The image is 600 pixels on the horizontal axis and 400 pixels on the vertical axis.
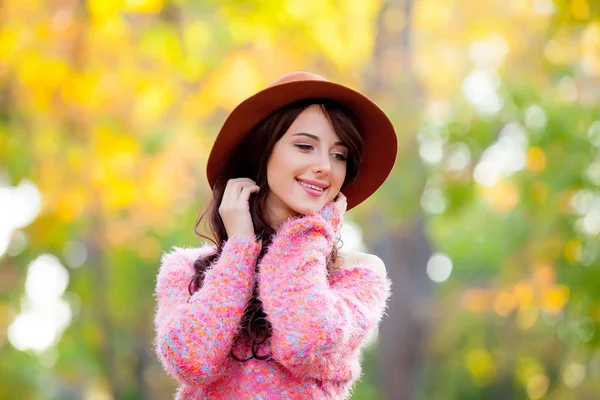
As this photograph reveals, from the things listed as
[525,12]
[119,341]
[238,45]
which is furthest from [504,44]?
[119,341]

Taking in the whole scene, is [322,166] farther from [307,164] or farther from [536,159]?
[536,159]

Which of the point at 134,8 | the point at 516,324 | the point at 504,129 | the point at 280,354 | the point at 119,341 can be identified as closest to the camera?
the point at 280,354

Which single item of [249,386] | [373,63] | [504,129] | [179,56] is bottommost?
[249,386]

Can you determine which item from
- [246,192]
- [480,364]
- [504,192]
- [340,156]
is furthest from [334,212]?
[480,364]

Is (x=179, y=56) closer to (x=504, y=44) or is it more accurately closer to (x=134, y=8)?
(x=134, y=8)

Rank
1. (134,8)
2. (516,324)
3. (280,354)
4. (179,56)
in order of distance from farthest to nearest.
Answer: (516,324)
(179,56)
(134,8)
(280,354)

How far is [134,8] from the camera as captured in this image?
35.6ft

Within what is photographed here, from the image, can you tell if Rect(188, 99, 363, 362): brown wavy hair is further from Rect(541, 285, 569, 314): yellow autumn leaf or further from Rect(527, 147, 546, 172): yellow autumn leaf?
Rect(541, 285, 569, 314): yellow autumn leaf

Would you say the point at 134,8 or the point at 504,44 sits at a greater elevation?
the point at 134,8

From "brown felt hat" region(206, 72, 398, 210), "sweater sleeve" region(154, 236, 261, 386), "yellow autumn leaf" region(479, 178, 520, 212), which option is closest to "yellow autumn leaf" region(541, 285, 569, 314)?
"yellow autumn leaf" region(479, 178, 520, 212)

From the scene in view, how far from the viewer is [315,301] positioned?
2672 millimetres

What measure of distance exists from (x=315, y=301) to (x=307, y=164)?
421 mm

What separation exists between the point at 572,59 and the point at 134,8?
4.74m

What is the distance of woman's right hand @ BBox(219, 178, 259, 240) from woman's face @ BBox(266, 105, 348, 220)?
3.3 inches
